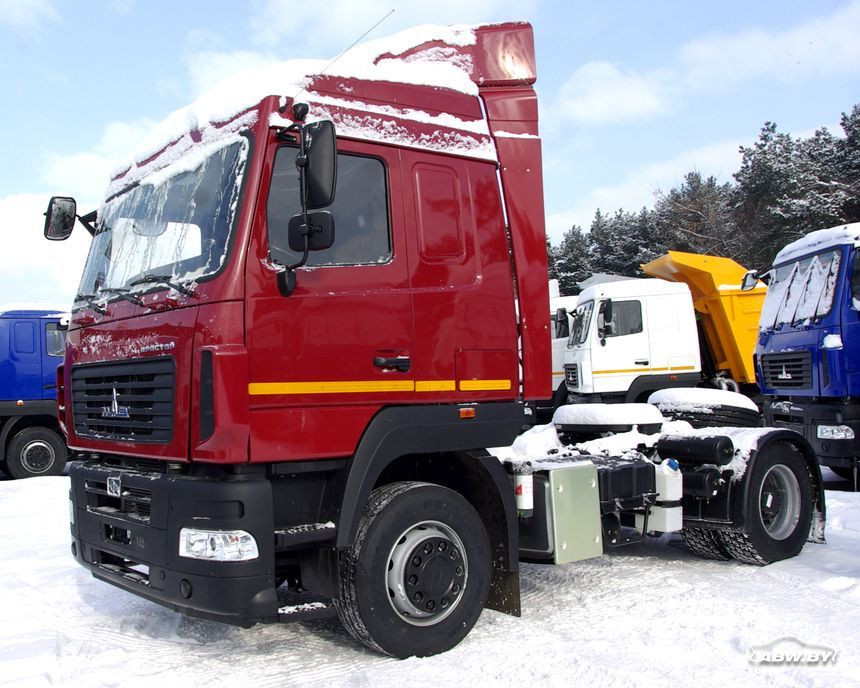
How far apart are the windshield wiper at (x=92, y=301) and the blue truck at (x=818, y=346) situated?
8091mm

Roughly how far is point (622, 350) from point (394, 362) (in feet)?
35.6

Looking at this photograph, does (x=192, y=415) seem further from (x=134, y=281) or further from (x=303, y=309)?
(x=134, y=281)

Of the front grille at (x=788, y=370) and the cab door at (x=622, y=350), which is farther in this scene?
the cab door at (x=622, y=350)

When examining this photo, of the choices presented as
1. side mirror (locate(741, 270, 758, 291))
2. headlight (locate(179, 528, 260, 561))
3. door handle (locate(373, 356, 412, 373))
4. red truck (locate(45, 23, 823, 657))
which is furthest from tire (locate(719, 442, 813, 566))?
side mirror (locate(741, 270, 758, 291))

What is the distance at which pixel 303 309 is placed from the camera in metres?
3.97

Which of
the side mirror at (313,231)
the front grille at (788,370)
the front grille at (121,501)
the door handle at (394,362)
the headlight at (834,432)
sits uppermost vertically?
the side mirror at (313,231)

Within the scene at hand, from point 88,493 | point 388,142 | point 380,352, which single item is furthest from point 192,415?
point 388,142

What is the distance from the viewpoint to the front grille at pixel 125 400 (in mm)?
3965

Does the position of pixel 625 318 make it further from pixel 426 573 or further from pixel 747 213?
pixel 747 213

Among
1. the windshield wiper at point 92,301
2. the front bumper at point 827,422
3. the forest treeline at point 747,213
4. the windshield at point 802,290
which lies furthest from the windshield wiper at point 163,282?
the forest treeline at point 747,213

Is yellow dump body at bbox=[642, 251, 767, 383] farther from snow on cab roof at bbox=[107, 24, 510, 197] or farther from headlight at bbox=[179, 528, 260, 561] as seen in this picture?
headlight at bbox=[179, 528, 260, 561]

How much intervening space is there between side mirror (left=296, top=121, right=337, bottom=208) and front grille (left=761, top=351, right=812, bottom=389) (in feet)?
26.2

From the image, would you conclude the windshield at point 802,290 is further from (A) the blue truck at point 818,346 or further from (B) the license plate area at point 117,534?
(B) the license plate area at point 117,534

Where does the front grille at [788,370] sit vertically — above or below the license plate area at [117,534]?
above
